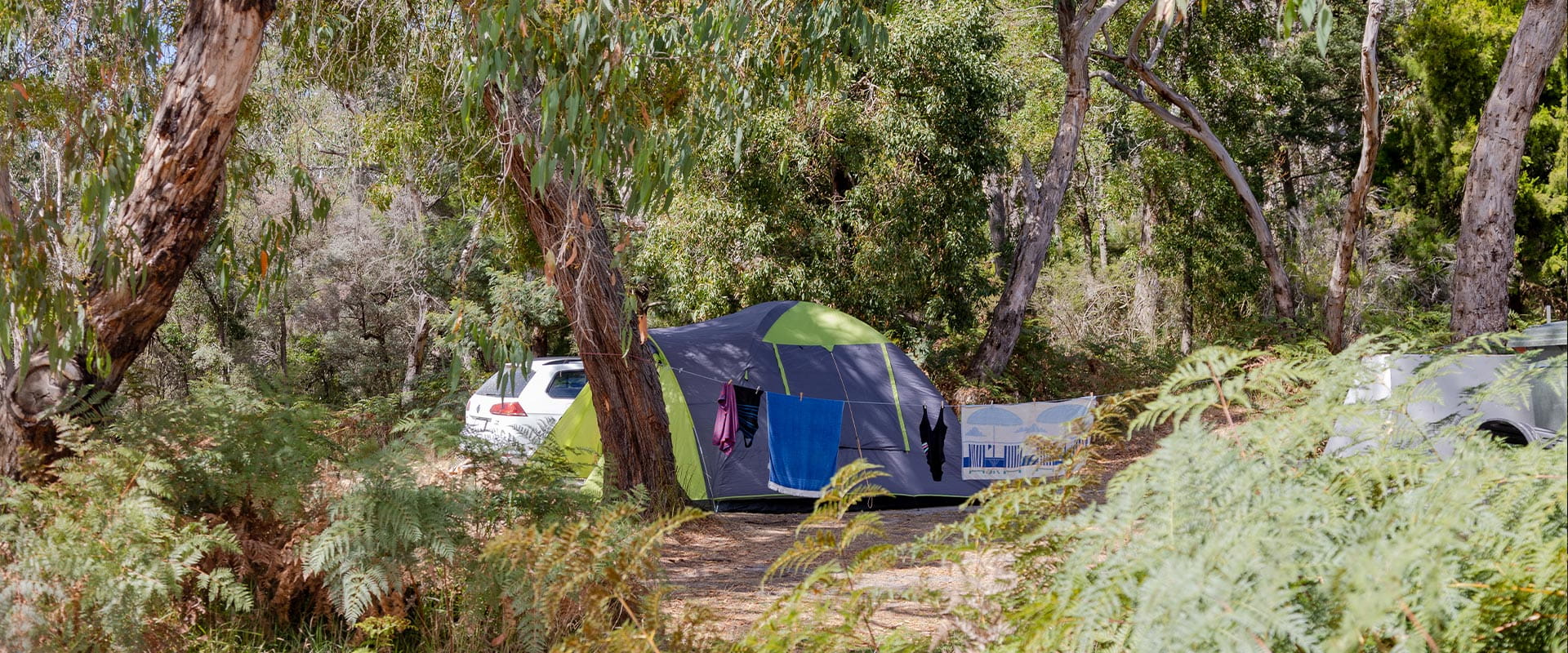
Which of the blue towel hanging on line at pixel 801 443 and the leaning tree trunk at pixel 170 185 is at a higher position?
the leaning tree trunk at pixel 170 185

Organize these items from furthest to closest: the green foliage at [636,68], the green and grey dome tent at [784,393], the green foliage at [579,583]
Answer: the green and grey dome tent at [784,393]
the green foliage at [636,68]
the green foliage at [579,583]

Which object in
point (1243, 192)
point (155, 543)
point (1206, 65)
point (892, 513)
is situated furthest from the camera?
point (1206, 65)

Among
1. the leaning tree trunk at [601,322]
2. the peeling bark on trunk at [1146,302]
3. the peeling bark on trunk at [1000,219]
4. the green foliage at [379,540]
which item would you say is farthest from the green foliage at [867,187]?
the green foliage at [379,540]

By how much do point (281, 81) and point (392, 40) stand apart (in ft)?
2.83

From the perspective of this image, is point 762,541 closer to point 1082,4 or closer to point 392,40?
point 392,40

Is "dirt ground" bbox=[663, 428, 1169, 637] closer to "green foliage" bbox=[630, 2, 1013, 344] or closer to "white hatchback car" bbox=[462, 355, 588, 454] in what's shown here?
"white hatchback car" bbox=[462, 355, 588, 454]

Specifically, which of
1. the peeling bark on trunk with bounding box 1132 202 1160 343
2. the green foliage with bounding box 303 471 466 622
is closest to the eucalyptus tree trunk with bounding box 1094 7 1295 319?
the peeling bark on trunk with bounding box 1132 202 1160 343

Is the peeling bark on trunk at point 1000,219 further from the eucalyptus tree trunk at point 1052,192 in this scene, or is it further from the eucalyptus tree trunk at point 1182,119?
the eucalyptus tree trunk at point 1052,192

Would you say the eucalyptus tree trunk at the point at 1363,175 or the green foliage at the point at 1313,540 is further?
the eucalyptus tree trunk at the point at 1363,175

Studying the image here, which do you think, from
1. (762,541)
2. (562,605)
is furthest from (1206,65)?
(562,605)

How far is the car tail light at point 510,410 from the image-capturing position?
10164 mm

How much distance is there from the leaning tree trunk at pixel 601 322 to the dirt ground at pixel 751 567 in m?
0.40

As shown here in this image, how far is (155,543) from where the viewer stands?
3.74 meters

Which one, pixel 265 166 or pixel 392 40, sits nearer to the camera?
pixel 265 166
